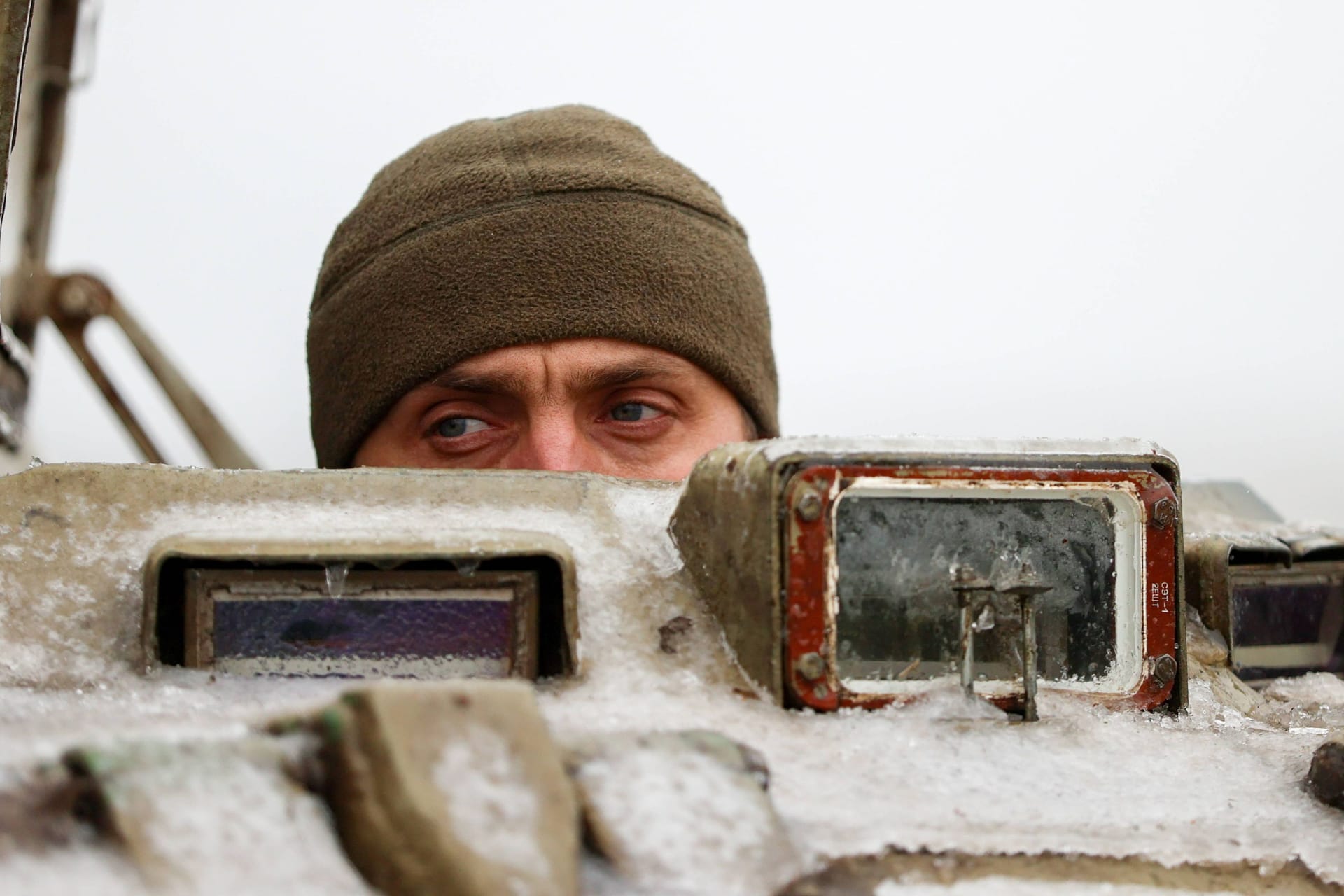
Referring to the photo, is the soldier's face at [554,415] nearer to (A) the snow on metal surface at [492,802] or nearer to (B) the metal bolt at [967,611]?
(B) the metal bolt at [967,611]

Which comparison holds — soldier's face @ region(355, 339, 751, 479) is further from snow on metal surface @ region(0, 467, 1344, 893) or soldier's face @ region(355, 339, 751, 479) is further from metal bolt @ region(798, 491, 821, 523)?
metal bolt @ region(798, 491, 821, 523)

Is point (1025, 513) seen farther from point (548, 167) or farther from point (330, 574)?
point (548, 167)

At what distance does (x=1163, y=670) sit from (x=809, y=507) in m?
0.37

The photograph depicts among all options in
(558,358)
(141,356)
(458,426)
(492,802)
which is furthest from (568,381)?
(141,356)

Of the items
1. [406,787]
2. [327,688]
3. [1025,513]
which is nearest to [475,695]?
[406,787]

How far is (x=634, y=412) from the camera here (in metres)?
1.89

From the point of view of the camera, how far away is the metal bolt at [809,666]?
94 centimetres

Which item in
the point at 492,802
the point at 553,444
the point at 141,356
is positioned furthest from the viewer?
the point at 141,356

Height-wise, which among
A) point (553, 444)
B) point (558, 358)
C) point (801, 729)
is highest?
point (558, 358)

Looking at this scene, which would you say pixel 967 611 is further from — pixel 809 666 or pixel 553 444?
pixel 553 444

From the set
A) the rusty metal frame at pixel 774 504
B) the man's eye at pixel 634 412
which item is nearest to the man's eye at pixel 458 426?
the man's eye at pixel 634 412

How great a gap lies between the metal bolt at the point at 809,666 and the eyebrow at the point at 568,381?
98cm

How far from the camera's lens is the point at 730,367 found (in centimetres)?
210

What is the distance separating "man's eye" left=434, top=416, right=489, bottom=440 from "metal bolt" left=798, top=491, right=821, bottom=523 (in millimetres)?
1014
